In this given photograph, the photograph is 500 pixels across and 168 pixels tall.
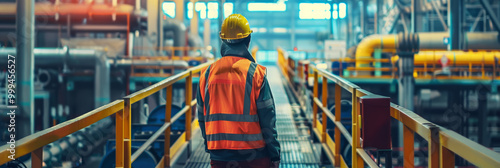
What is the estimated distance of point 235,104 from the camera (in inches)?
101

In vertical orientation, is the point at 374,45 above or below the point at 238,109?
above

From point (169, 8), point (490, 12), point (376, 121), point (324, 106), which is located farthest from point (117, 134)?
point (169, 8)

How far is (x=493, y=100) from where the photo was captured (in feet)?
52.9

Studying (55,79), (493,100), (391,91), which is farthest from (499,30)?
(55,79)

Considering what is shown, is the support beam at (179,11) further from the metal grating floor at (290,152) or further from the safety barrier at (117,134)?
the safety barrier at (117,134)

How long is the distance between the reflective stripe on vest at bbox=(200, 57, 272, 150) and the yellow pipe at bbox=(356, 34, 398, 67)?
15803 millimetres

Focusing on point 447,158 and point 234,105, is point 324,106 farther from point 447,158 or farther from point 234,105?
point 447,158

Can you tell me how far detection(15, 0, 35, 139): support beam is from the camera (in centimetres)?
845

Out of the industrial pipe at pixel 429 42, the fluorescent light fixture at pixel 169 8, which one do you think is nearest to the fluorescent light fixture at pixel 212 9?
the fluorescent light fixture at pixel 169 8

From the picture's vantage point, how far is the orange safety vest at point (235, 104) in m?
2.57

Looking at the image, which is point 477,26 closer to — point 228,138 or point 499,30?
point 499,30

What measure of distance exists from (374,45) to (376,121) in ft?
51.7

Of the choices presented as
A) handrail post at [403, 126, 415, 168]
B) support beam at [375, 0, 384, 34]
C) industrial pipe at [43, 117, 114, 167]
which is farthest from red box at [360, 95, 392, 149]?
support beam at [375, 0, 384, 34]

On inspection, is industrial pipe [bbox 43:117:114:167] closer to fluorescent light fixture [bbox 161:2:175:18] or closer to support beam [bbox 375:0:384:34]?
fluorescent light fixture [bbox 161:2:175:18]
